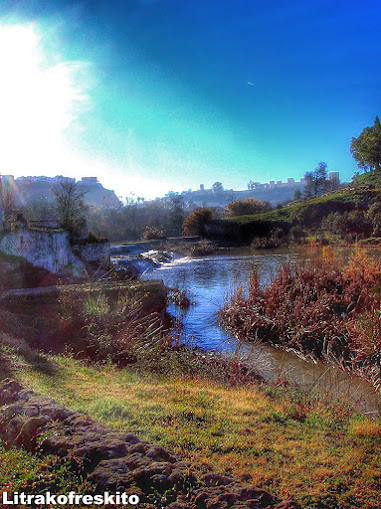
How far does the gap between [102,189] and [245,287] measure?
907 inches

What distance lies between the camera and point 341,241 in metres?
14.4

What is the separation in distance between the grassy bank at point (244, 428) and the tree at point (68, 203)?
15.1 metres

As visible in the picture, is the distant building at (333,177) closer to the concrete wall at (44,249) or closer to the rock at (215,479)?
the concrete wall at (44,249)

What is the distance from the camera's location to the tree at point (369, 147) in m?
9.99

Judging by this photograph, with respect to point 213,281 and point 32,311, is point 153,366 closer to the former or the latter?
point 32,311

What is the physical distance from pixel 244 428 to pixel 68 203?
17995 millimetres

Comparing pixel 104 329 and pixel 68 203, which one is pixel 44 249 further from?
pixel 104 329

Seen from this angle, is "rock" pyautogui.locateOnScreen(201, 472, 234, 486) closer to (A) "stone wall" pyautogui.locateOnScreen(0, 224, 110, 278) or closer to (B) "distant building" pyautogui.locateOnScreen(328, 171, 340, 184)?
(A) "stone wall" pyautogui.locateOnScreen(0, 224, 110, 278)

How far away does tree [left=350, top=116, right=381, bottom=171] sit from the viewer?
9.99 metres

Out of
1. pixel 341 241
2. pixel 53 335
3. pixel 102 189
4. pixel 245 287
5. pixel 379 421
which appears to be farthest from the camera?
pixel 102 189

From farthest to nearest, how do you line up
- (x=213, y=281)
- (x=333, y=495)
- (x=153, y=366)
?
1. (x=213, y=281)
2. (x=153, y=366)
3. (x=333, y=495)

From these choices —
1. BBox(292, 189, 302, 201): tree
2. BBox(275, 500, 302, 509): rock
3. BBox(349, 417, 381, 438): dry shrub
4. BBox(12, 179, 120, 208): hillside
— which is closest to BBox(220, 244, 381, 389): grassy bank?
BBox(349, 417, 381, 438): dry shrub

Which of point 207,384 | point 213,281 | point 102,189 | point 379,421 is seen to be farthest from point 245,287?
point 102,189

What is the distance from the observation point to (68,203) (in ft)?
62.7
